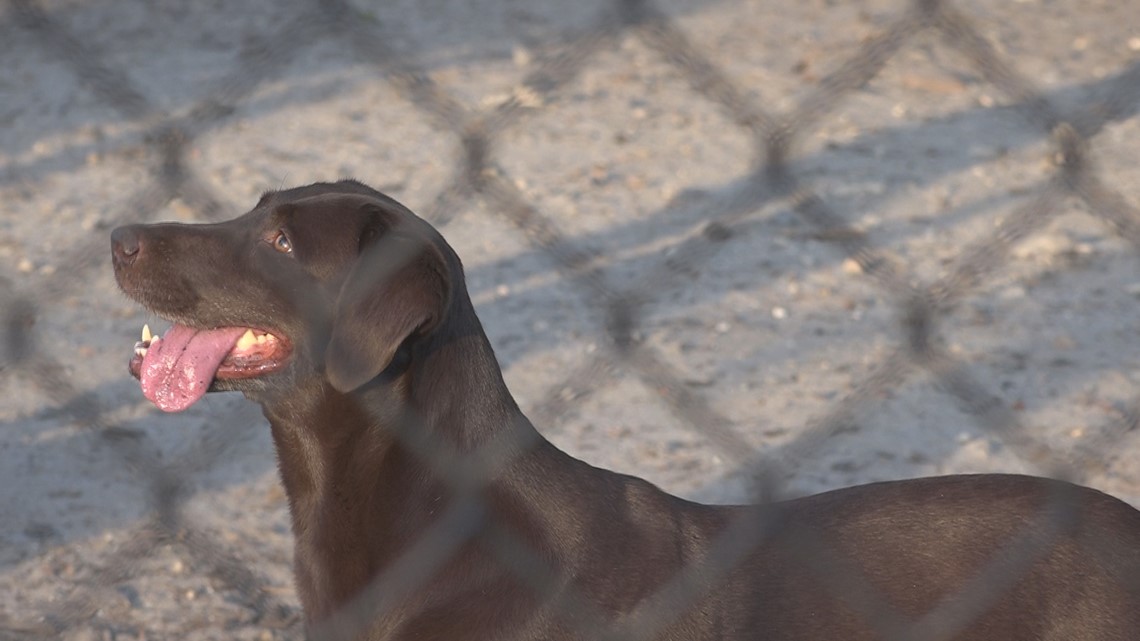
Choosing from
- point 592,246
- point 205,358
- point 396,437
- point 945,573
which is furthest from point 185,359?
point 592,246

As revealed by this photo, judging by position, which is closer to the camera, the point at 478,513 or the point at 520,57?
the point at 478,513

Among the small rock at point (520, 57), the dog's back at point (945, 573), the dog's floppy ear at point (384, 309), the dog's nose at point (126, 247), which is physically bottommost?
the small rock at point (520, 57)

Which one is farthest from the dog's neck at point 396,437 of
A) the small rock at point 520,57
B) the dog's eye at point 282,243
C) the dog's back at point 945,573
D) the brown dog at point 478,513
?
the small rock at point 520,57

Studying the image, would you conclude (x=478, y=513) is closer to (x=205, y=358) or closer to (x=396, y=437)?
(x=396, y=437)

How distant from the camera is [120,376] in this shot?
11.2ft

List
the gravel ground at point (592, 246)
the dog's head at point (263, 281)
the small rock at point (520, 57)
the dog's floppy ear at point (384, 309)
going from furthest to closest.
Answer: the small rock at point (520, 57) → the gravel ground at point (592, 246) → the dog's head at point (263, 281) → the dog's floppy ear at point (384, 309)

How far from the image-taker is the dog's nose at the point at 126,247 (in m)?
2.10

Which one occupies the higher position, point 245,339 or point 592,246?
point 245,339

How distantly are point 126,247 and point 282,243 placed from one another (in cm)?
21

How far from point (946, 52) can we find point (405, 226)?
11.6 feet

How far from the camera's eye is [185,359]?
2082 millimetres

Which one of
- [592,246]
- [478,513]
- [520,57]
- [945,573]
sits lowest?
[520,57]

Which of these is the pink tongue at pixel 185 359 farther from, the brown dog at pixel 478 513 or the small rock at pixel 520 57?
the small rock at pixel 520 57

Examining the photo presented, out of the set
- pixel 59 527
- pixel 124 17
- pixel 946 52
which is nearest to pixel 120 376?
pixel 59 527
